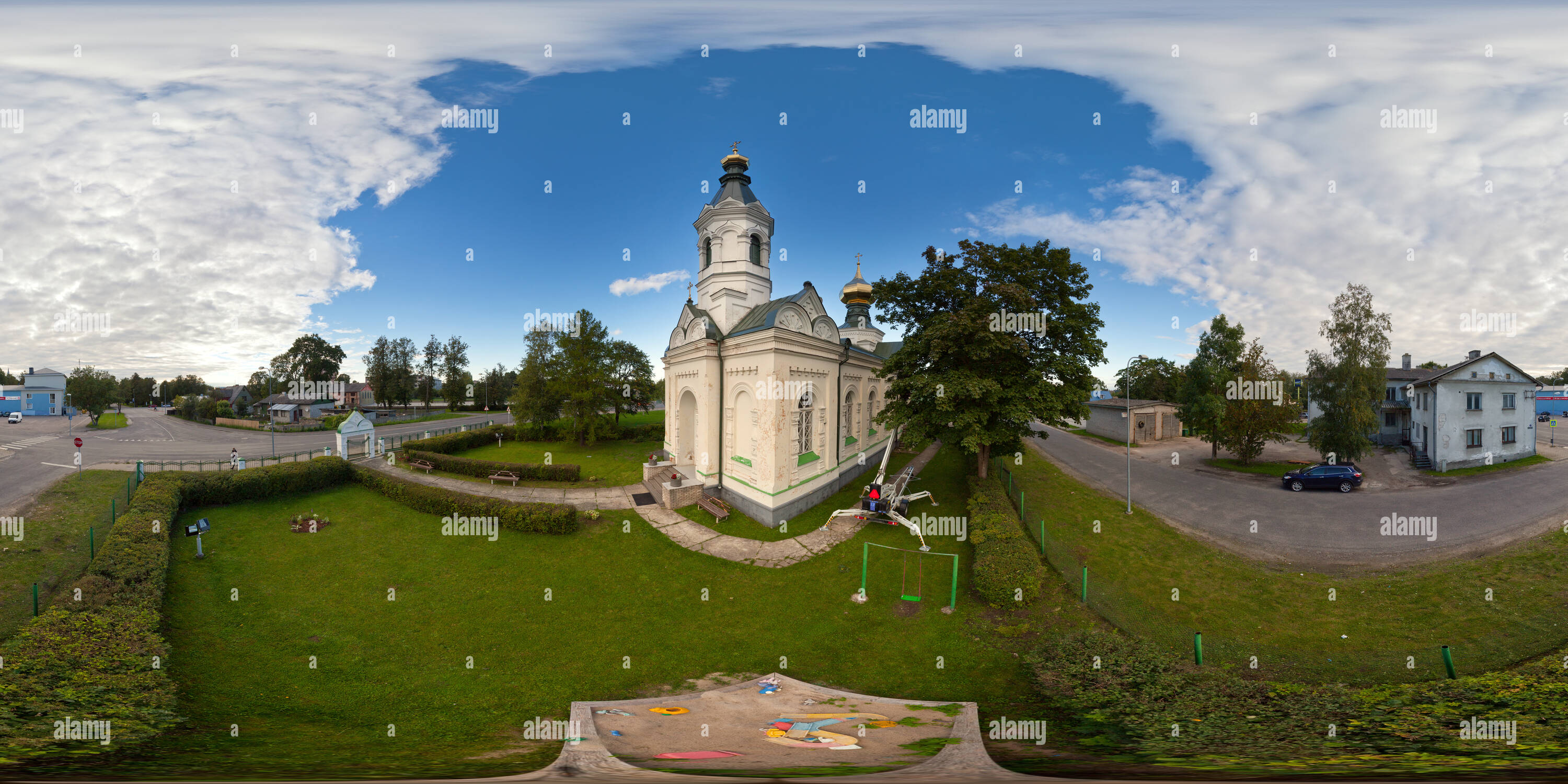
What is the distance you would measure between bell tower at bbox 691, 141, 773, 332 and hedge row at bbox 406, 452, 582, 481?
9.42 m

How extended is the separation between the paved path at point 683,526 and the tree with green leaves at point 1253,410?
22398mm

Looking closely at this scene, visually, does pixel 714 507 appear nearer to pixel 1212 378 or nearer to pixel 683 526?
pixel 683 526

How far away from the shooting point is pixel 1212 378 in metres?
28.5

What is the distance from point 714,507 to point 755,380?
182 inches

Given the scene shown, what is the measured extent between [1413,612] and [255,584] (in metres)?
27.6

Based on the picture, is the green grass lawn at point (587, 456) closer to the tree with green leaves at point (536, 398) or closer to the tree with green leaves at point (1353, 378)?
the tree with green leaves at point (536, 398)

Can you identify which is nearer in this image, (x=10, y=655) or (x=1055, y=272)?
(x=10, y=655)

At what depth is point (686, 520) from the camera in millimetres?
17391

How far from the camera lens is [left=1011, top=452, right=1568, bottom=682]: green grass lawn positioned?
995 centimetres

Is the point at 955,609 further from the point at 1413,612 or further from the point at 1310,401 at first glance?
the point at 1310,401

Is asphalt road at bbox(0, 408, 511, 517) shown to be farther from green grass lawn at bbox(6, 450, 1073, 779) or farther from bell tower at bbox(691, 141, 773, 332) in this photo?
bell tower at bbox(691, 141, 773, 332)

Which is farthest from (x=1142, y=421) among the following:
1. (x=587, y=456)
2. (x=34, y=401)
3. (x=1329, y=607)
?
(x=34, y=401)

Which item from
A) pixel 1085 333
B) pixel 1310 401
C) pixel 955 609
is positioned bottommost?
pixel 955 609

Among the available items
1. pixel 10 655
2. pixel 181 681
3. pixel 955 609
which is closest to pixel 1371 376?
pixel 955 609
